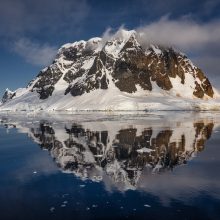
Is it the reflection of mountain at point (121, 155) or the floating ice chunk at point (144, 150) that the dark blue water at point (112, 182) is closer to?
the reflection of mountain at point (121, 155)

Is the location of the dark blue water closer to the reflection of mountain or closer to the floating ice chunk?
the reflection of mountain

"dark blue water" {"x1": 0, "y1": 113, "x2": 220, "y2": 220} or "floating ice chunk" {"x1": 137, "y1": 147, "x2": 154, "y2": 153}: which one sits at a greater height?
"floating ice chunk" {"x1": 137, "y1": 147, "x2": 154, "y2": 153}

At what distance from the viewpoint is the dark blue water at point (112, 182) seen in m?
14.1

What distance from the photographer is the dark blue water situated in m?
14.1

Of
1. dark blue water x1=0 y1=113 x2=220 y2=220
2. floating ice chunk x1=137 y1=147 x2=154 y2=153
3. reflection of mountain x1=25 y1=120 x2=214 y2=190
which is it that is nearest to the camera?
dark blue water x1=0 y1=113 x2=220 y2=220

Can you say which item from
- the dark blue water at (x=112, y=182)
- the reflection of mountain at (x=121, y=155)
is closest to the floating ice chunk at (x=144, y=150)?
the reflection of mountain at (x=121, y=155)

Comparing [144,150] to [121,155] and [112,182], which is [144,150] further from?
[112,182]

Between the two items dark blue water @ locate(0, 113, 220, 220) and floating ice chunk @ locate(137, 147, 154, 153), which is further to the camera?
floating ice chunk @ locate(137, 147, 154, 153)

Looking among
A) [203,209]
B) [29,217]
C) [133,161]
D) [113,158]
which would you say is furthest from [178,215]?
[113,158]

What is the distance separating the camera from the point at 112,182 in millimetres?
18672

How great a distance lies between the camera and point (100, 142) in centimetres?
3478

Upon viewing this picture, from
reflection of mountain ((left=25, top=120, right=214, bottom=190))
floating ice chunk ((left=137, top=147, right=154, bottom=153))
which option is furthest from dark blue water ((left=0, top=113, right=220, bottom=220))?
floating ice chunk ((left=137, top=147, right=154, bottom=153))

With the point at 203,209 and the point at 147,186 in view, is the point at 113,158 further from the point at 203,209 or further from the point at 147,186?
the point at 203,209

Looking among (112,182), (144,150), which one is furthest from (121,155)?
(112,182)
